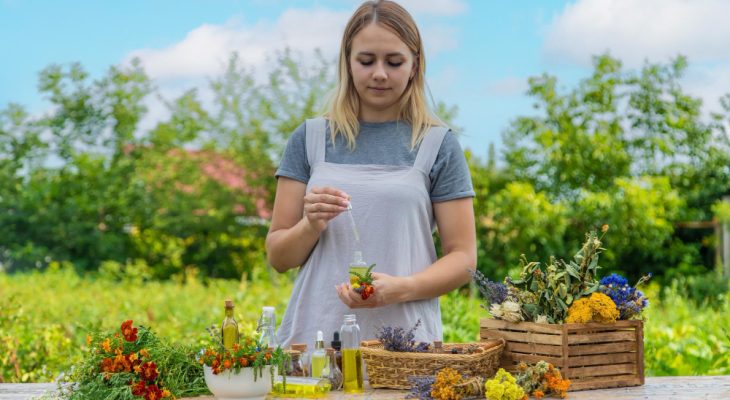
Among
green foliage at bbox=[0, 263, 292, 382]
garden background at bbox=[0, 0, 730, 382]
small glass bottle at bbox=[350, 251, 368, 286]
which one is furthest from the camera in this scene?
garden background at bbox=[0, 0, 730, 382]

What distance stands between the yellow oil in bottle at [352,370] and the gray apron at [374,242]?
0.22 metres

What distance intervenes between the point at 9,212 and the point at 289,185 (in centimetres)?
1236

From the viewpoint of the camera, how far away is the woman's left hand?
2.50 meters

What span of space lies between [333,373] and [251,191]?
1079 centimetres

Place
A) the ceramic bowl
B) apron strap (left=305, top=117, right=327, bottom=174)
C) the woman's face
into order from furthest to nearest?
apron strap (left=305, top=117, right=327, bottom=174)
the woman's face
the ceramic bowl

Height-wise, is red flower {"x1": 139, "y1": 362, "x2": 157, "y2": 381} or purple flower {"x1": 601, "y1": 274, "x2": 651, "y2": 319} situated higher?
purple flower {"x1": 601, "y1": 274, "x2": 651, "y2": 319}

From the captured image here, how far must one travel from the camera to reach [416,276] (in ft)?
8.51

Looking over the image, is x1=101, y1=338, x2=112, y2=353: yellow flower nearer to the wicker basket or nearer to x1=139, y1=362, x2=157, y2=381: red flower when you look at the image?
x1=139, y1=362, x2=157, y2=381: red flower

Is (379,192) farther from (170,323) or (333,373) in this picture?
(170,323)

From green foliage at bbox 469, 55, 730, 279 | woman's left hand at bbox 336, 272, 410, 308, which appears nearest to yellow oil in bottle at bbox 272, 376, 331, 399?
woman's left hand at bbox 336, 272, 410, 308

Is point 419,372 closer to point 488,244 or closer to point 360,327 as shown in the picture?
point 360,327

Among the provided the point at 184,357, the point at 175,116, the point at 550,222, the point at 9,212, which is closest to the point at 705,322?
the point at 550,222

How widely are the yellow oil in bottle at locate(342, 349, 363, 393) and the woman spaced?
0.17m

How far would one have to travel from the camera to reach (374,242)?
268cm
